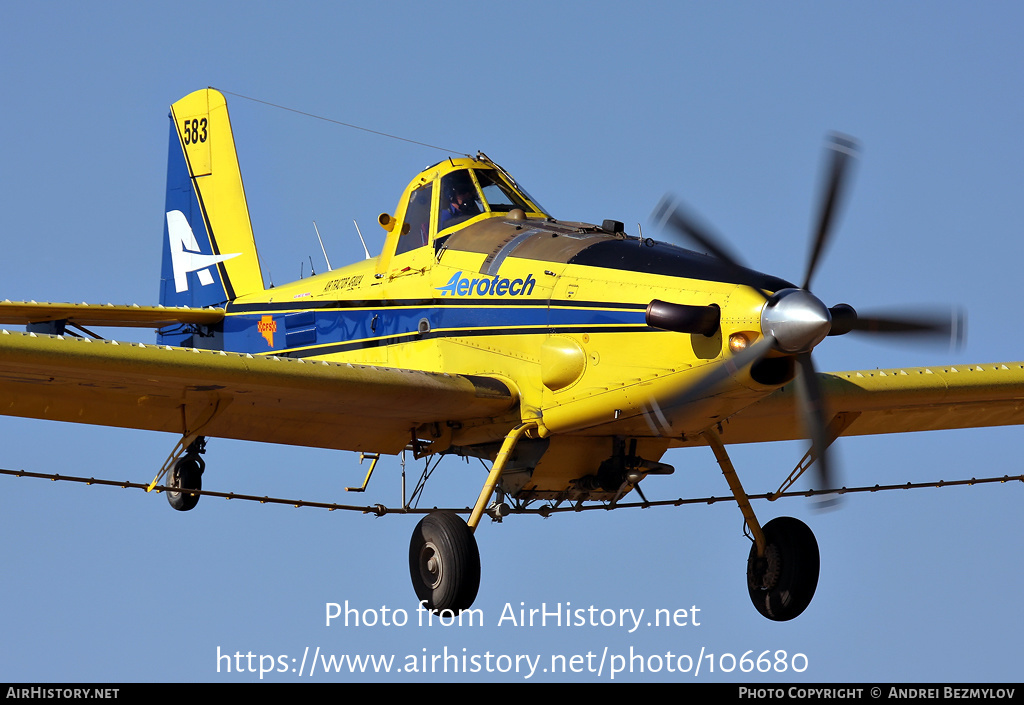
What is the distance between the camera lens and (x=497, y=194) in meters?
17.3

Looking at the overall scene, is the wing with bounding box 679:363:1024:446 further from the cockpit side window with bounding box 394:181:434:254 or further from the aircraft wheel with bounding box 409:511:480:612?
the cockpit side window with bounding box 394:181:434:254

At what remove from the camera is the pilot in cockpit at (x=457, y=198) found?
55.8 ft

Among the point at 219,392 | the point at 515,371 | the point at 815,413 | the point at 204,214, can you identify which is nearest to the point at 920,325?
the point at 815,413

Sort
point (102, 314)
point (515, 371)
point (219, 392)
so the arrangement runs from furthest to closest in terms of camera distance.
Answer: point (102, 314) < point (515, 371) < point (219, 392)

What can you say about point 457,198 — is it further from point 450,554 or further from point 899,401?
point 899,401

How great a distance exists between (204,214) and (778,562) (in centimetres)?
1131

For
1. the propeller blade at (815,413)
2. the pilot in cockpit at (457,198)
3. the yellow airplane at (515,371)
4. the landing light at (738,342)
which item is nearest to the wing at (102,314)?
the yellow airplane at (515,371)

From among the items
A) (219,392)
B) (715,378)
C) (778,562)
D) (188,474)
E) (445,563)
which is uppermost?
(188,474)

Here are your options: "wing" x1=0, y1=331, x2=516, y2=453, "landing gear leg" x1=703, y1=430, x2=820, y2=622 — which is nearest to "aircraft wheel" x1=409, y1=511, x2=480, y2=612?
"wing" x1=0, y1=331, x2=516, y2=453

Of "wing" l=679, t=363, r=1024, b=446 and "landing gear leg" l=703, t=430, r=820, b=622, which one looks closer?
"landing gear leg" l=703, t=430, r=820, b=622

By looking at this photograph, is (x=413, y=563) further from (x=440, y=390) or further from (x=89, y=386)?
(x=89, y=386)

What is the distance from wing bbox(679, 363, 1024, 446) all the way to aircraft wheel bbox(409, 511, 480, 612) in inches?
139

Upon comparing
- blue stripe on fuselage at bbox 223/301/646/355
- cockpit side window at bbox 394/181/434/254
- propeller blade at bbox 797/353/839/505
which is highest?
cockpit side window at bbox 394/181/434/254

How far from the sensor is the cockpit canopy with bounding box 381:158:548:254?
55.9 feet
